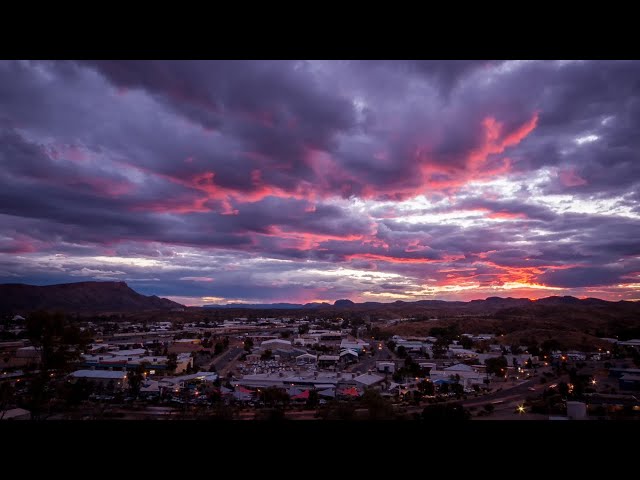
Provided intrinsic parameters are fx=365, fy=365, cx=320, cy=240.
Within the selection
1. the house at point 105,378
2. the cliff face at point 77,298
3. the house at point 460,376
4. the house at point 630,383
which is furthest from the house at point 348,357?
the cliff face at point 77,298

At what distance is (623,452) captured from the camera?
103 centimetres

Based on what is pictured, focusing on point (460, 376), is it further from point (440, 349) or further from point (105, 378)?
point (105, 378)

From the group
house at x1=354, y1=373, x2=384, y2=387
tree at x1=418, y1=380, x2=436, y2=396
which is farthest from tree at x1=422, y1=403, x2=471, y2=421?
house at x1=354, y1=373, x2=384, y2=387

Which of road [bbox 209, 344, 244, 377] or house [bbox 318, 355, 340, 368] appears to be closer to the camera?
road [bbox 209, 344, 244, 377]

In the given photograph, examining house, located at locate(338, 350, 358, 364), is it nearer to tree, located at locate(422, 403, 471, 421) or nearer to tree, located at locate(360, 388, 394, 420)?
tree, located at locate(360, 388, 394, 420)

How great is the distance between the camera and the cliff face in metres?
46.8

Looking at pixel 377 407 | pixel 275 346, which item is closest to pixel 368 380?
pixel 377 407

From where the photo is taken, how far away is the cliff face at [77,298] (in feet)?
154

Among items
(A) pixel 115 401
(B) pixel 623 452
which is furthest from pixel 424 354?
(B) pixel 623 452

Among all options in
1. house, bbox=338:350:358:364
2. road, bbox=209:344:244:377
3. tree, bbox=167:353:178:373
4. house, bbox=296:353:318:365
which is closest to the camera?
tree, bbox=167:353:178:373

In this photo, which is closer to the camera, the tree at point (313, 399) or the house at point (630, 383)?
the tree at point (313, 399)

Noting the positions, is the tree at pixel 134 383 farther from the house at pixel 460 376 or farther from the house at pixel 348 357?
the house at pixel 460 376

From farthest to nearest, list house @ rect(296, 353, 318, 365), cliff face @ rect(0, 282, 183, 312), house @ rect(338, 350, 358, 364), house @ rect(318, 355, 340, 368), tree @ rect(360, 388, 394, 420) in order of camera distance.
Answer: cliff face @ rect(0, 282, 183, 312)
house @ rect(338, 350, 358, 364)
house @ rect(296, 353, 318, 365)
house @ rect(318, 355, 340, 368)
tree @ rect(360, 388, 394, 420)
